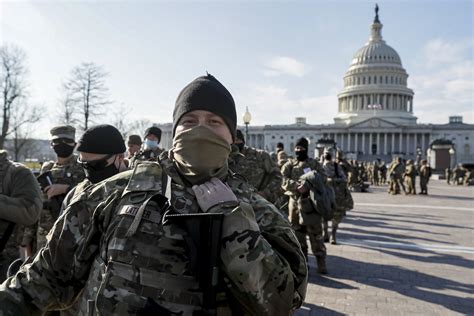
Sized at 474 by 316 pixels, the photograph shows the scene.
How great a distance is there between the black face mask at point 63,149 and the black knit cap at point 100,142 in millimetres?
1775

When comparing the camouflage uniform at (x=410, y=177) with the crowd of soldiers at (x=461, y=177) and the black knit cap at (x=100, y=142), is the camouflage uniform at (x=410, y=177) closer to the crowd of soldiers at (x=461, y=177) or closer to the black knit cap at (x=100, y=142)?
the crowd of soldiers at (x=461, y=177)

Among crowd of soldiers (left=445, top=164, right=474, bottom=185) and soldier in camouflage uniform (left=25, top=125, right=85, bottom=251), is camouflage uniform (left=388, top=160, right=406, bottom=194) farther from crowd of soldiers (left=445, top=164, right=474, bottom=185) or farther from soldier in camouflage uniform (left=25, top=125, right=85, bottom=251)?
soldier in camouflage uniform (left=25, top=125, right=85, bottom=251)

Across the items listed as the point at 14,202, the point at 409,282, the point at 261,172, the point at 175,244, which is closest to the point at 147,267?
the point at 175,244

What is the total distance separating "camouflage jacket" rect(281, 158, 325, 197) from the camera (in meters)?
7.72

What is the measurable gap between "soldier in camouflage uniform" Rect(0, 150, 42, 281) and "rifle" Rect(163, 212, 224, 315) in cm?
263

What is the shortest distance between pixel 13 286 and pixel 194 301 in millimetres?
833

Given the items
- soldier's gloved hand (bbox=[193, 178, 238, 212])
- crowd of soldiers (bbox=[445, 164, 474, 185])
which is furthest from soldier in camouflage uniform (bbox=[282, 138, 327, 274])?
crowd of soldiers (bbox=[445, 164, 474, 185])

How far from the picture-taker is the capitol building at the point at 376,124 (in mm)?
102000

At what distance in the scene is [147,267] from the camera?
1.67 meters

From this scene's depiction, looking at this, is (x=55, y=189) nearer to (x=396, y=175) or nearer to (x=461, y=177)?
(x=396, y=175)

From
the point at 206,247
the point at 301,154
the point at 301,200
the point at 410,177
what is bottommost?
the point at 301,200

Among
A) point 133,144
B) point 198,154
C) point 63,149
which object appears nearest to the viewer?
point 198,154

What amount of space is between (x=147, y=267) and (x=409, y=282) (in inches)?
253

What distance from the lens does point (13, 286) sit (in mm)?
1806
